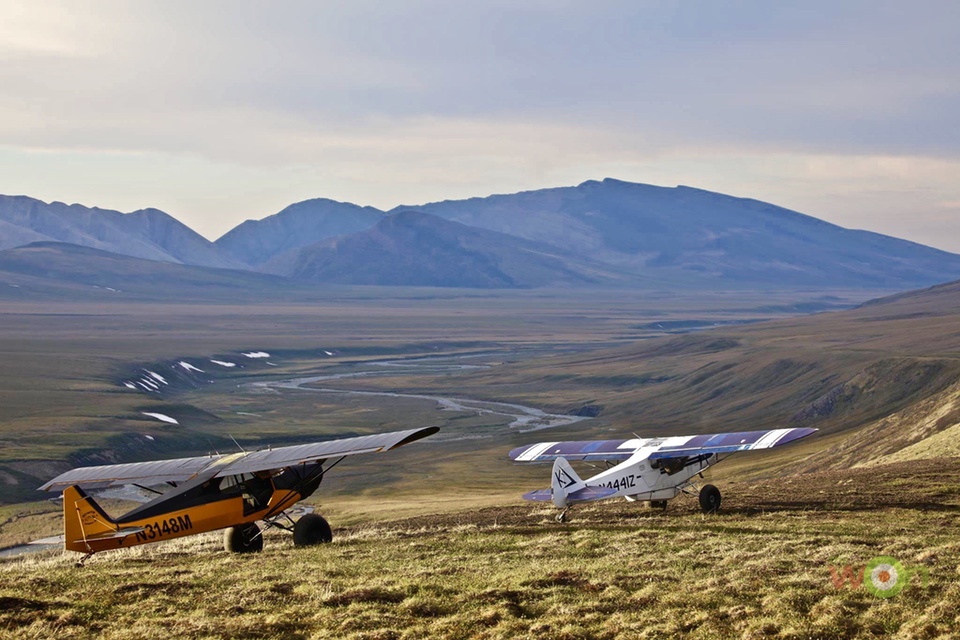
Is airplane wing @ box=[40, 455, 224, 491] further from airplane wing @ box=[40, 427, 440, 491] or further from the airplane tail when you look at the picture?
the airplane tail

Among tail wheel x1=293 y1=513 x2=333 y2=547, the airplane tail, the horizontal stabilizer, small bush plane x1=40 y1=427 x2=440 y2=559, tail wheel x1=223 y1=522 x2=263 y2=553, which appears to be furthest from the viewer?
the horizontal stabilizer

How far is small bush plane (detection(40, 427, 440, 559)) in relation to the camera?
2050 cm

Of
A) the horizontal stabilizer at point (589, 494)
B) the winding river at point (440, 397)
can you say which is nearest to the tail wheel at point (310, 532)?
the horizontal stabilizer at point (589, 494)

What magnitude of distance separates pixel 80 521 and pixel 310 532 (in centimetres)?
536

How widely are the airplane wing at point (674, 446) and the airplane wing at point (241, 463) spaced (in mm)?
9329

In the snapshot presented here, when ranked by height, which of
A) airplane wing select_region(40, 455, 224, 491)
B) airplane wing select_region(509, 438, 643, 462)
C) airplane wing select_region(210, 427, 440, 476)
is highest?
airplane wing select_region(210, 427, 440, 476)

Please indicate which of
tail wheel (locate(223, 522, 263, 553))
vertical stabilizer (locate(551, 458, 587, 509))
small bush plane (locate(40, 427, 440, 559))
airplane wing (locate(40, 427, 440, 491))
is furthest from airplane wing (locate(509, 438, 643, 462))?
tail wheel (locate(223, 522, 263, 553))

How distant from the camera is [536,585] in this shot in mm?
17141

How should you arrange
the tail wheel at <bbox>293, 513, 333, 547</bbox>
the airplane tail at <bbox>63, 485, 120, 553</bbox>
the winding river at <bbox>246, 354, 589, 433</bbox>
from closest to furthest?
the airplane tail at <bbox>63, 485, 120, 553</bbox>, the tail wheel at <bbox>293, 513, 333, 547</bbox>, the winding river at <bbox>246, 354, 589, 433</bbox>

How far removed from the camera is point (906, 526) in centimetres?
2405

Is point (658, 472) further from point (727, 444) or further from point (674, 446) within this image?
point (727, 444)

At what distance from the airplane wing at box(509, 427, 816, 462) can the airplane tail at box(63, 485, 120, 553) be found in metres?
13.5

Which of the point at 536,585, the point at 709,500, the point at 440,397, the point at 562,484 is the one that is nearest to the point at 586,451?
the point at 562,484

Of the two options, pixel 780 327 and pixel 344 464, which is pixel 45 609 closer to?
pixel 344 464
